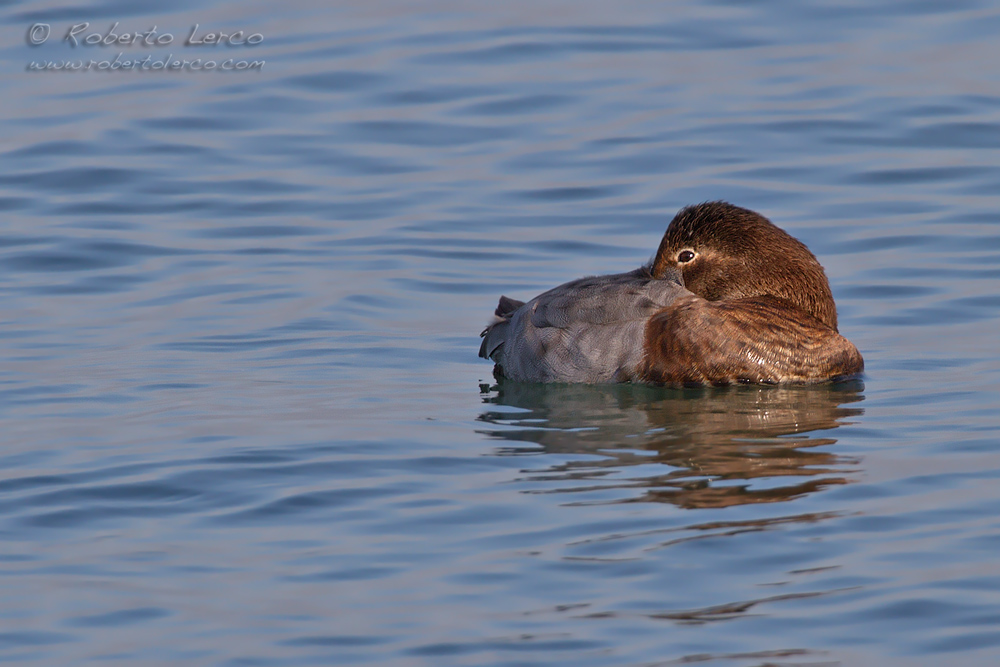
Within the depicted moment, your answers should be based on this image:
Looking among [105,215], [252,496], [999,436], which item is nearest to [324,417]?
[252,496]

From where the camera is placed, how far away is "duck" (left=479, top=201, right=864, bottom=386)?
29.0 ft

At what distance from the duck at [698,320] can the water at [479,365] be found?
7.5 inches

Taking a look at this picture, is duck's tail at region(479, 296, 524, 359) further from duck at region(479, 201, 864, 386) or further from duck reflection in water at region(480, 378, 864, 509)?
duck reflection in water at region(480, 378, 864, 509)

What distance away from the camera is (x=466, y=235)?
12.4m

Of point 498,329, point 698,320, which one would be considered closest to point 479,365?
point 498,329

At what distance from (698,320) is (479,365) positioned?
1.63m

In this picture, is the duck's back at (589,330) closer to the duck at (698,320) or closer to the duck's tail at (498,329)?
the duck at (698,320)

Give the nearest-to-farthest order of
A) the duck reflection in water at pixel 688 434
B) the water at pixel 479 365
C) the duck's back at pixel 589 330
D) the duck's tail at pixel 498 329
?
the water at pixel 479 365 → the duck reflection in water at pixel 688 434 → the duck's back at pixel 589 330 → the duck's tail at pixel 498 329

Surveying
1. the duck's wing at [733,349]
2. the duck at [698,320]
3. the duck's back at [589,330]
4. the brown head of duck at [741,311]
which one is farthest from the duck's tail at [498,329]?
the duck's wing at [733,349]

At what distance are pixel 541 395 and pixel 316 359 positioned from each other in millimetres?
1535

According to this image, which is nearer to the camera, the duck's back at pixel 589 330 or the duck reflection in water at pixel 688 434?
the duck reflection in water at pixel 688 434

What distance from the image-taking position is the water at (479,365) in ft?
17.6

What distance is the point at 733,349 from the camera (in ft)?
28.9

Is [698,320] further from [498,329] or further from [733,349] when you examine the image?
[498,329]
